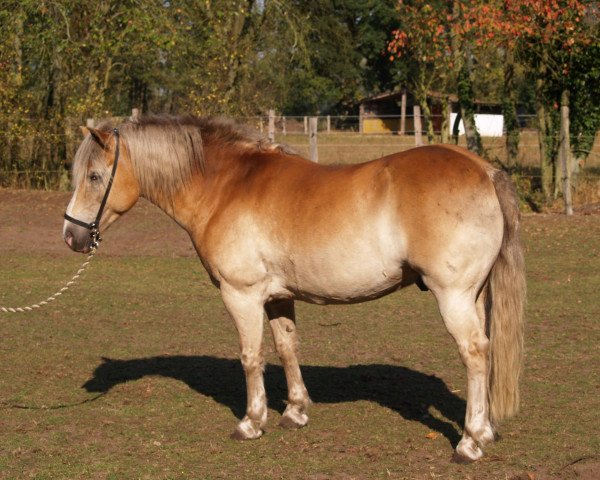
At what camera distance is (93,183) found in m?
5.61

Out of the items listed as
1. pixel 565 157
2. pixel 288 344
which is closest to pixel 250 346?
pixel 288 344

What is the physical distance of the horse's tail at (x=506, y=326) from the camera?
5.16 metres

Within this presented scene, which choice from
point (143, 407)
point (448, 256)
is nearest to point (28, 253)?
point (143, 407)

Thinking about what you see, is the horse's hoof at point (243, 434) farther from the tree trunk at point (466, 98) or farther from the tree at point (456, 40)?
the tree trunk at point (466, 98)

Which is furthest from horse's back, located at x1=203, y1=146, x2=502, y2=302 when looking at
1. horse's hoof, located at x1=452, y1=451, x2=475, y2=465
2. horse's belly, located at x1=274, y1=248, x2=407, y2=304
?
horse's hoof, located at x1=452, y1=451, x2=475, y2=465

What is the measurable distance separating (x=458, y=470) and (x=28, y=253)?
1081 centimetres

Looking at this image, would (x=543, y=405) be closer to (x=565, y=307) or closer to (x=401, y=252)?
(x=401, y=252)

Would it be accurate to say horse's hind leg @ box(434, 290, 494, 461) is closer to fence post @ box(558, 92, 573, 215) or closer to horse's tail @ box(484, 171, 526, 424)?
horse's tail @ box(484, 171, 526, 424)

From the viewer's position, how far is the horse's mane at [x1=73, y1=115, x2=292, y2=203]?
5668 mm

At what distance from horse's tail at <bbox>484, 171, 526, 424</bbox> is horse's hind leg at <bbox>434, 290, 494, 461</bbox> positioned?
0.68 ft

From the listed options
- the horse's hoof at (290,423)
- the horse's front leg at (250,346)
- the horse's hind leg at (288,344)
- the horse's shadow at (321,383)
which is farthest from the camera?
the horse's shadow at (321,383)

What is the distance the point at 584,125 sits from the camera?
17.5 meters

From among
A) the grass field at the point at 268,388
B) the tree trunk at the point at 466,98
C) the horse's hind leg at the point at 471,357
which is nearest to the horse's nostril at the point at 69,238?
the grass field at the point at 268,388

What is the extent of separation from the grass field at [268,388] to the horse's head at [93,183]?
1301 mm
